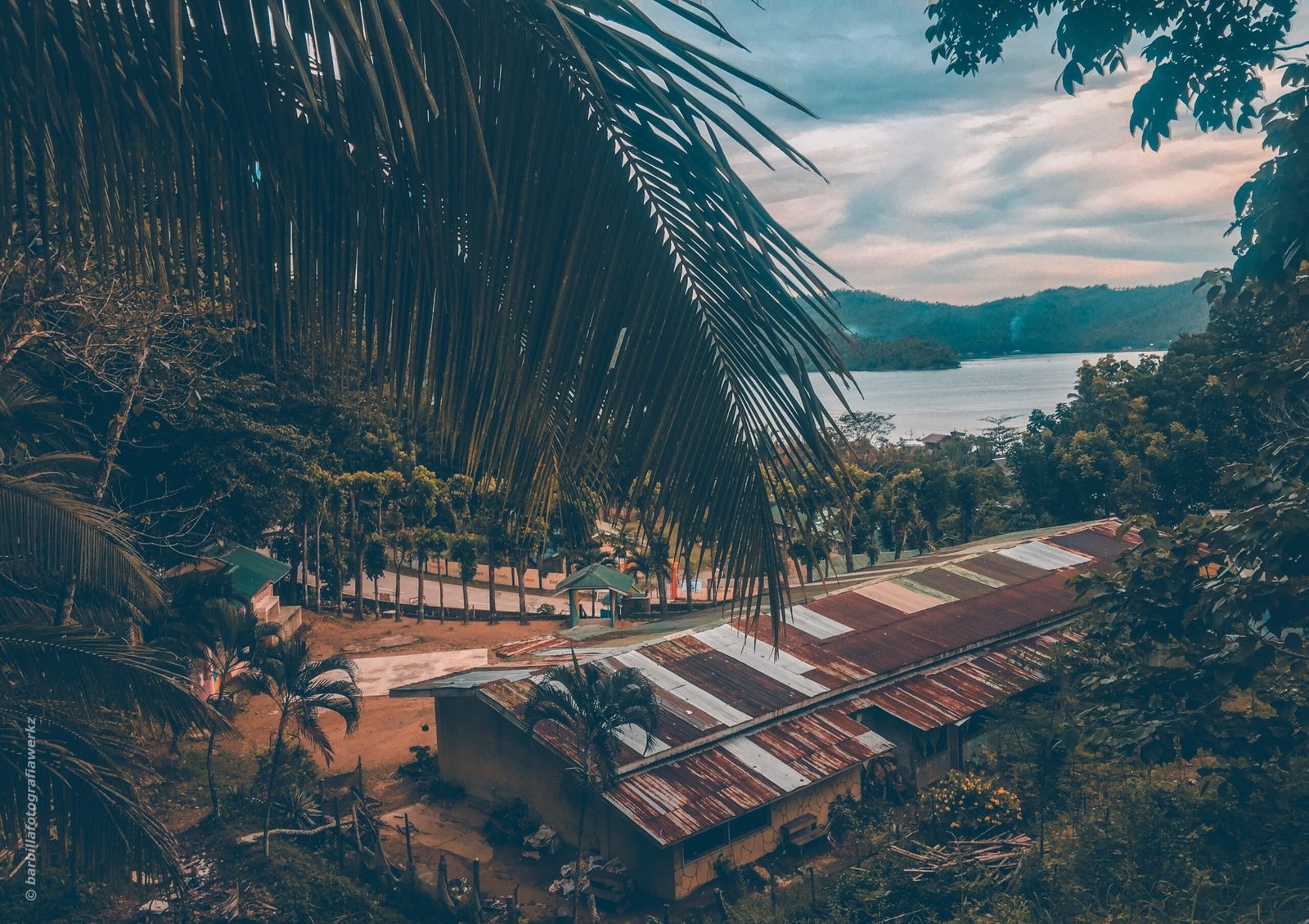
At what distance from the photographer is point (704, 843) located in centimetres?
1236

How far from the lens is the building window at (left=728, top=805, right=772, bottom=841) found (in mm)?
12633

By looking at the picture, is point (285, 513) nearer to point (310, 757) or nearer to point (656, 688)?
point (310, 757)

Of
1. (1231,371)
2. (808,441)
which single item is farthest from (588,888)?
(808,441)

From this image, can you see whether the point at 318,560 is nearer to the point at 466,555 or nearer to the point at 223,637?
the point at 466,555

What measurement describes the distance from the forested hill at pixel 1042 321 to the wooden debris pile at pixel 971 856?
116 meters

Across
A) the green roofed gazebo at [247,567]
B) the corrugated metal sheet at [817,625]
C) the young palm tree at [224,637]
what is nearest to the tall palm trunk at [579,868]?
the young palm tree at [224,637]

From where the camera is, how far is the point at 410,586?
3556 cm

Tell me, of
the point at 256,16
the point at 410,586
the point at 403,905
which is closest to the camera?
the point at 256,16

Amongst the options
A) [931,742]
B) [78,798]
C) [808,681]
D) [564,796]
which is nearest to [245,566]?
[564,796]

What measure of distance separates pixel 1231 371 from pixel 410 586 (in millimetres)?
32890

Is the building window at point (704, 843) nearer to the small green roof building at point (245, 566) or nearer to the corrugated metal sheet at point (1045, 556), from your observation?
the corrugated metal sheet at point (1045, 556)

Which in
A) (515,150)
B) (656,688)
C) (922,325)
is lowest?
(656,688)

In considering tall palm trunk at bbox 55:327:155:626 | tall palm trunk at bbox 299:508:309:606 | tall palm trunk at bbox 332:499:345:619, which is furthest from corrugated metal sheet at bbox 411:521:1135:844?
tall palm trunk at bbox 299:508:309:606

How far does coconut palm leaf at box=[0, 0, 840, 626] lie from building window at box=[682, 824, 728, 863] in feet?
37.5
